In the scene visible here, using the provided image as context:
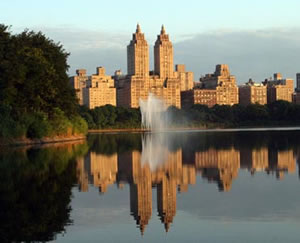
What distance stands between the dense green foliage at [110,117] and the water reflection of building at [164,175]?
93400 mm

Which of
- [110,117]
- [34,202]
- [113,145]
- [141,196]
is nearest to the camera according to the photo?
[34,202]

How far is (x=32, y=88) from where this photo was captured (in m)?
49.3

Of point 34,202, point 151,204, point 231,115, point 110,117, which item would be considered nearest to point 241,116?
point 231,115

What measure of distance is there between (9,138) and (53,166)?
2321cm

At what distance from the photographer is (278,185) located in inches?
663

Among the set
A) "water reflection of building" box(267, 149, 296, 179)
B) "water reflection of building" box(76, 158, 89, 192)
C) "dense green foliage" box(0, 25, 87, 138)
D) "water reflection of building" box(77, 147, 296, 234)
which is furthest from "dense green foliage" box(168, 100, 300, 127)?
"water reflection of building" box(76, 158, 89, 192)

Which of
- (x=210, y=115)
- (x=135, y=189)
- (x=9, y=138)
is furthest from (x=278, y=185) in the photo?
(x=210, y=115)

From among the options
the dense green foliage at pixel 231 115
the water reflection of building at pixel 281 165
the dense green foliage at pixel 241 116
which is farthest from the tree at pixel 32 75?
the dense green foliage at pixel 241 116

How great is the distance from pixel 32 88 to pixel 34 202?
36.4m

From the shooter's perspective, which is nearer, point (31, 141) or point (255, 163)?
point (255, 163)

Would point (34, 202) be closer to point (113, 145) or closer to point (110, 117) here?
point (113, 145)

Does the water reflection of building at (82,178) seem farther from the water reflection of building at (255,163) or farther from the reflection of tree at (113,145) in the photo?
the reflection of tree at (113,145)

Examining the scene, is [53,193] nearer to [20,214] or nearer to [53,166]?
[20,214]

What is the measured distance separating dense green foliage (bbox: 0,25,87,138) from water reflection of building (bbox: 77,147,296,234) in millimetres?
21423
